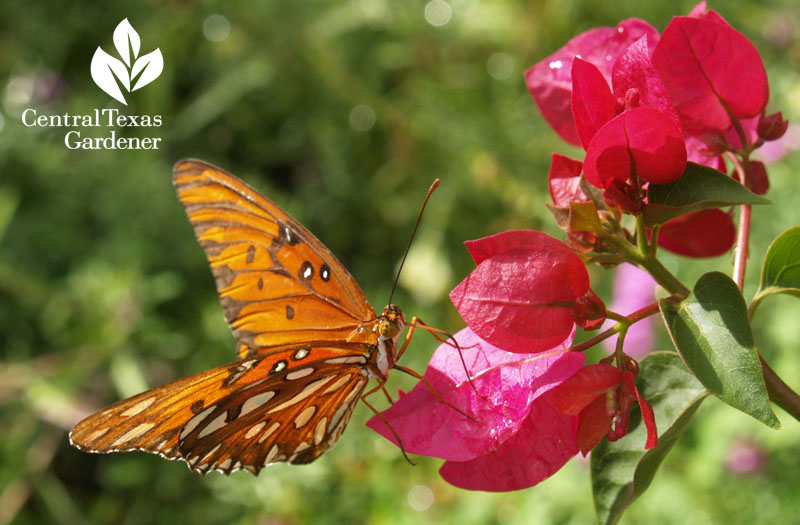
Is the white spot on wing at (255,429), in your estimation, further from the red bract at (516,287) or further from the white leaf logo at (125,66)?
the white leaf logo at (125,66)

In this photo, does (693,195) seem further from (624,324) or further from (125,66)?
(125,66)

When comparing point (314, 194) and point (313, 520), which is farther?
point (314, 194)

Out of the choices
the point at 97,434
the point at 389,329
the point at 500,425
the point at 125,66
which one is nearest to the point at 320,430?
the point at 389,329

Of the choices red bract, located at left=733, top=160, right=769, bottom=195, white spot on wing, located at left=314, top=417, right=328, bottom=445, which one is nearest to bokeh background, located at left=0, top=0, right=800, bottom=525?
white spot on wing, located at left=314, top=417, right=328, bottom=445

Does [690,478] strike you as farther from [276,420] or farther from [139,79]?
[139,79]

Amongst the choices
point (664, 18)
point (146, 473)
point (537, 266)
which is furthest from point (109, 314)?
point (664, 18)

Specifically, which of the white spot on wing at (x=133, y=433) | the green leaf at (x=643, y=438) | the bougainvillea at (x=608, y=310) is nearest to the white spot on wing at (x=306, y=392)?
the white spot on wing at (x=133, y=433)

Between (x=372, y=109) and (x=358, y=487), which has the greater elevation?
(x=372, y=109)
